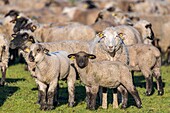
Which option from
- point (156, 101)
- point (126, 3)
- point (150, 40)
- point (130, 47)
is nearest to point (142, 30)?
point (150, 40)

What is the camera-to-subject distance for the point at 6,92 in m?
13.9

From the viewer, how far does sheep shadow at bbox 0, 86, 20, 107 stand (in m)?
13.0

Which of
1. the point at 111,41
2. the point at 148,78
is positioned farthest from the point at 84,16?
the point at 111,41

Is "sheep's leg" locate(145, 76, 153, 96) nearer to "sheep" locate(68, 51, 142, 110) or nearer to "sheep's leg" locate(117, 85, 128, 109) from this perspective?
"sheep's leg" locate(117, 85, 128, 109)

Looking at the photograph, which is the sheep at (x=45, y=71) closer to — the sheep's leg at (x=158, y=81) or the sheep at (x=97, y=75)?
the sheep at (x=97, y=75)

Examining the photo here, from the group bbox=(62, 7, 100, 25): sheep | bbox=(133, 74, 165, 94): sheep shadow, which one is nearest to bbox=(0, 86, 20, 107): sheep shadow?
bbox=(133, 74, 165, 94): sheep shadow

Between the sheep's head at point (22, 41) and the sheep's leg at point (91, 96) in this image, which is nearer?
the sheep's leg at point (91, 96)

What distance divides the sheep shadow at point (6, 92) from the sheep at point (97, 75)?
218 cm

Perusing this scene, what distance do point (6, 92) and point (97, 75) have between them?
3.35 m

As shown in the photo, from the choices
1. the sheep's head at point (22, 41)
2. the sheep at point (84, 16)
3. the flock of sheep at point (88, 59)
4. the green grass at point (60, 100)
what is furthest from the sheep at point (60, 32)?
the sheep at point (84, 16)

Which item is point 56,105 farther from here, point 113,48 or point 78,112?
point 113,48

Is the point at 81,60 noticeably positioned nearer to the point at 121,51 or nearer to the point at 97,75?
the point at 97,75

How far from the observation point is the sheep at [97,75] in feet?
37.6

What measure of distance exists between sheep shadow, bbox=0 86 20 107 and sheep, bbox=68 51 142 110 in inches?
85.9
